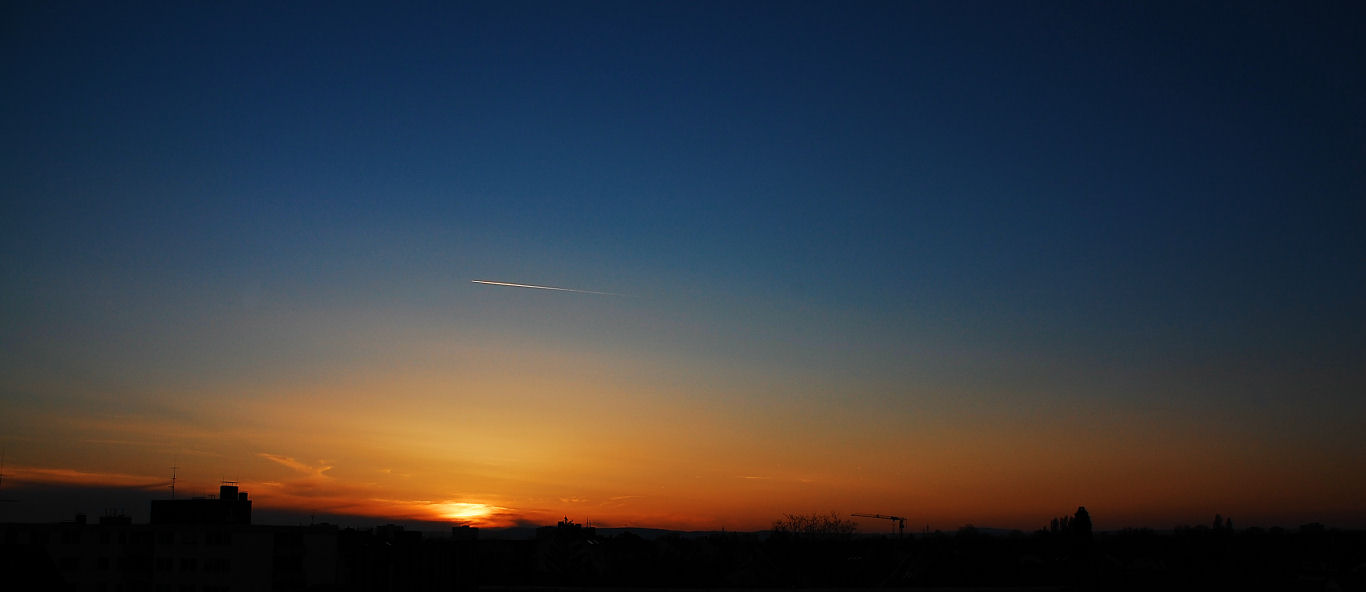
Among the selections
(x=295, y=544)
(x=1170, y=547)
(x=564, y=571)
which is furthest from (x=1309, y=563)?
(x=295, y=544)

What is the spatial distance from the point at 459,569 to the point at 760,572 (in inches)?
1604

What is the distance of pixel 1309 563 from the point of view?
113 meters

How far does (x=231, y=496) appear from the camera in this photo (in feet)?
291

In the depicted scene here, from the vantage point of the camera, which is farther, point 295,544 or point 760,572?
point 760,572

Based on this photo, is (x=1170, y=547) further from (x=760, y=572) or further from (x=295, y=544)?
(x=295, y=544)

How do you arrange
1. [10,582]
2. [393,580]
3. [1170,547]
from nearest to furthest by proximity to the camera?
1. [10,582]
2. [393,580]
3. [1170,547]

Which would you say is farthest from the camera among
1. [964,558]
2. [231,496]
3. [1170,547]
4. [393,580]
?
[1170,547]

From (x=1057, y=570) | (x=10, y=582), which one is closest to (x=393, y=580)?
(x=10, y=582)

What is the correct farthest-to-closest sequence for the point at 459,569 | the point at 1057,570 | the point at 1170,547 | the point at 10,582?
the point at 1170,547
the point at 1057,570
the point at 459,569
the point at 10,582

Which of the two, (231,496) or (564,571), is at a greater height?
(231,496)

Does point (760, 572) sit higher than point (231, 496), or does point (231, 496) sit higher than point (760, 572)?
point (231, 496)

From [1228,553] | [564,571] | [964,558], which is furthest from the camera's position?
[1228,553]

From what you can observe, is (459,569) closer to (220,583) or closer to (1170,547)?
(220,583)

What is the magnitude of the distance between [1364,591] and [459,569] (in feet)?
258
